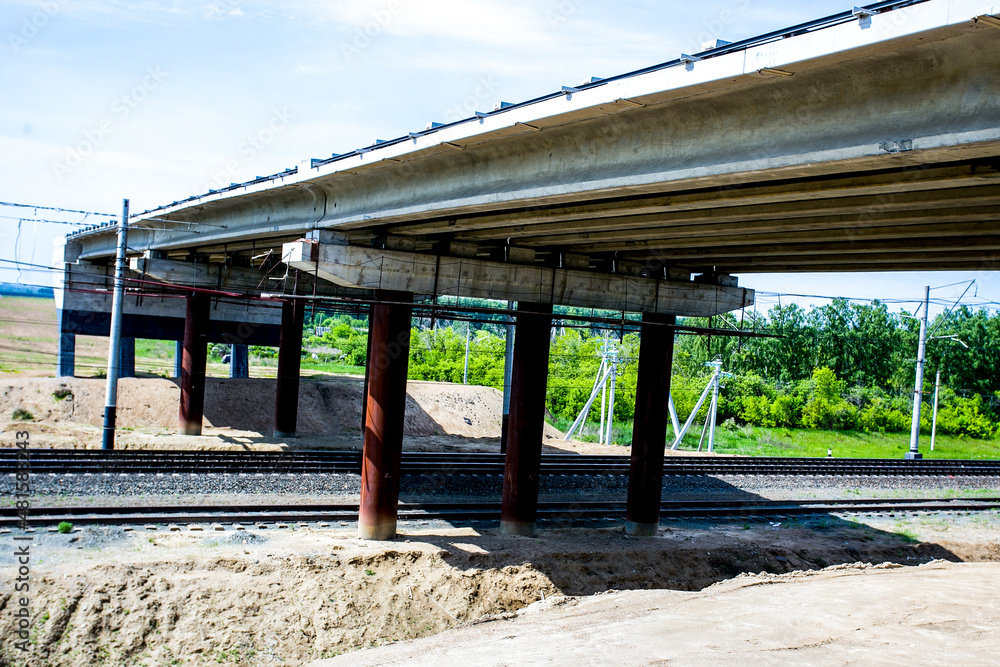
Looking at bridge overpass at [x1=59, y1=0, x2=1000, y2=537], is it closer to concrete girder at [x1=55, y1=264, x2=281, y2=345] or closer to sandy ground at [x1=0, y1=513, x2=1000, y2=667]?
sandy ground at [x1=0, y1=513, x2=1000, y2=667]

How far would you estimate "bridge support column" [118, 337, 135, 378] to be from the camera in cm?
4053

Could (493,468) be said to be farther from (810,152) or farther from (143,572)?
(810,152)

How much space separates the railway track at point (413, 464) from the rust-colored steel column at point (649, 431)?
5.25 meters

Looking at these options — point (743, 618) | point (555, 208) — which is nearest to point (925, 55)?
point (555, 208)

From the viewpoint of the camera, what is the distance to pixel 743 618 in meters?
11.4

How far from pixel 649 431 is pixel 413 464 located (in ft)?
25.9

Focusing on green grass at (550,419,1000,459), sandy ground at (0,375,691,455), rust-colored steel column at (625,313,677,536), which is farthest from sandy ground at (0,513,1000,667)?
green grass at (550,419,1000,459)

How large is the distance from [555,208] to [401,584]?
24.2 ft

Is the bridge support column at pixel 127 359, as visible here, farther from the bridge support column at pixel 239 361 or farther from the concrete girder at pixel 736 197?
the concrete girder at pixel 736 197

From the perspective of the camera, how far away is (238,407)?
34.8m

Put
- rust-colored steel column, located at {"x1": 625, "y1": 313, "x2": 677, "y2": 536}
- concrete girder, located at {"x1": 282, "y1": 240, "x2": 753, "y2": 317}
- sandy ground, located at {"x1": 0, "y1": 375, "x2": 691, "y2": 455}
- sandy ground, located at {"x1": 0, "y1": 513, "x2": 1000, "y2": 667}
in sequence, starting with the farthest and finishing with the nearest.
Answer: sandy ground, located at {"x1": 0, "y1": 375, "x2": 691, "y2": 455}, rust-colored steel column, located at {"x1": 625, "y1": 313, "x2": 677, "y2": 536}, concrete girder, located at {"x1": 282, "y1": 240, "x2": 753, "y2": 317}, sandy ground, located at {"x1": 0, "y1": 513, "x2": 1000, "y2": 667}

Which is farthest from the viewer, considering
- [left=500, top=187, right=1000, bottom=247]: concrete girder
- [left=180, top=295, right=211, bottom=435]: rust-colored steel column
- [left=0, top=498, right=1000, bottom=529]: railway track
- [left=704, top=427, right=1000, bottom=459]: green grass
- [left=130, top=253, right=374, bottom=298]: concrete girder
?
[left=704, top=427, right=1000, bottom=459]: green grass

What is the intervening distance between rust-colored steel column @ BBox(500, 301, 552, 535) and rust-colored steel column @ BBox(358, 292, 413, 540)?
8.87 feet

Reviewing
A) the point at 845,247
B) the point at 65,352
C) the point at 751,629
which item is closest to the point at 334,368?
the point at 65,352
